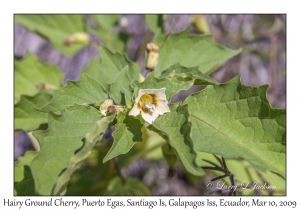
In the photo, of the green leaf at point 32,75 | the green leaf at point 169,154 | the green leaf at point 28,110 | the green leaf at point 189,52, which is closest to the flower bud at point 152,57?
the green leaf at point 189,52

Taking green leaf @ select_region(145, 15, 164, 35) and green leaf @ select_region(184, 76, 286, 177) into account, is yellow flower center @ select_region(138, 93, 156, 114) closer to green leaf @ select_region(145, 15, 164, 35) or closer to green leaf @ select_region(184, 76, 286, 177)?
green leaf @ select_region(184, 76, 286, 177)

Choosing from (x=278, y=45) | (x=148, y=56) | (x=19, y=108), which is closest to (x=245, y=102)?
(x=148, y=56)

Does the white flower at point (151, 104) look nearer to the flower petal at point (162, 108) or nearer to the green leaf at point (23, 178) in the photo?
the flower petal at point (162, 108)

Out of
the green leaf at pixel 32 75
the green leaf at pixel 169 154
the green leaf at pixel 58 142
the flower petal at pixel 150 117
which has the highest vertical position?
the green leaf at pixel 32 75

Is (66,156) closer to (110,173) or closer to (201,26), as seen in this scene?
(110,173)

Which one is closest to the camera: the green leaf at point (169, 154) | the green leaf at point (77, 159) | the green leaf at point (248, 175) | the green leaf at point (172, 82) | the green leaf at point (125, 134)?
the green leaf at point (77, 159)

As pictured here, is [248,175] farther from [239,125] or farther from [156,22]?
[156,22]

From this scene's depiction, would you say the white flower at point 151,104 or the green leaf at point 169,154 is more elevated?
the white flower at point 151,104
